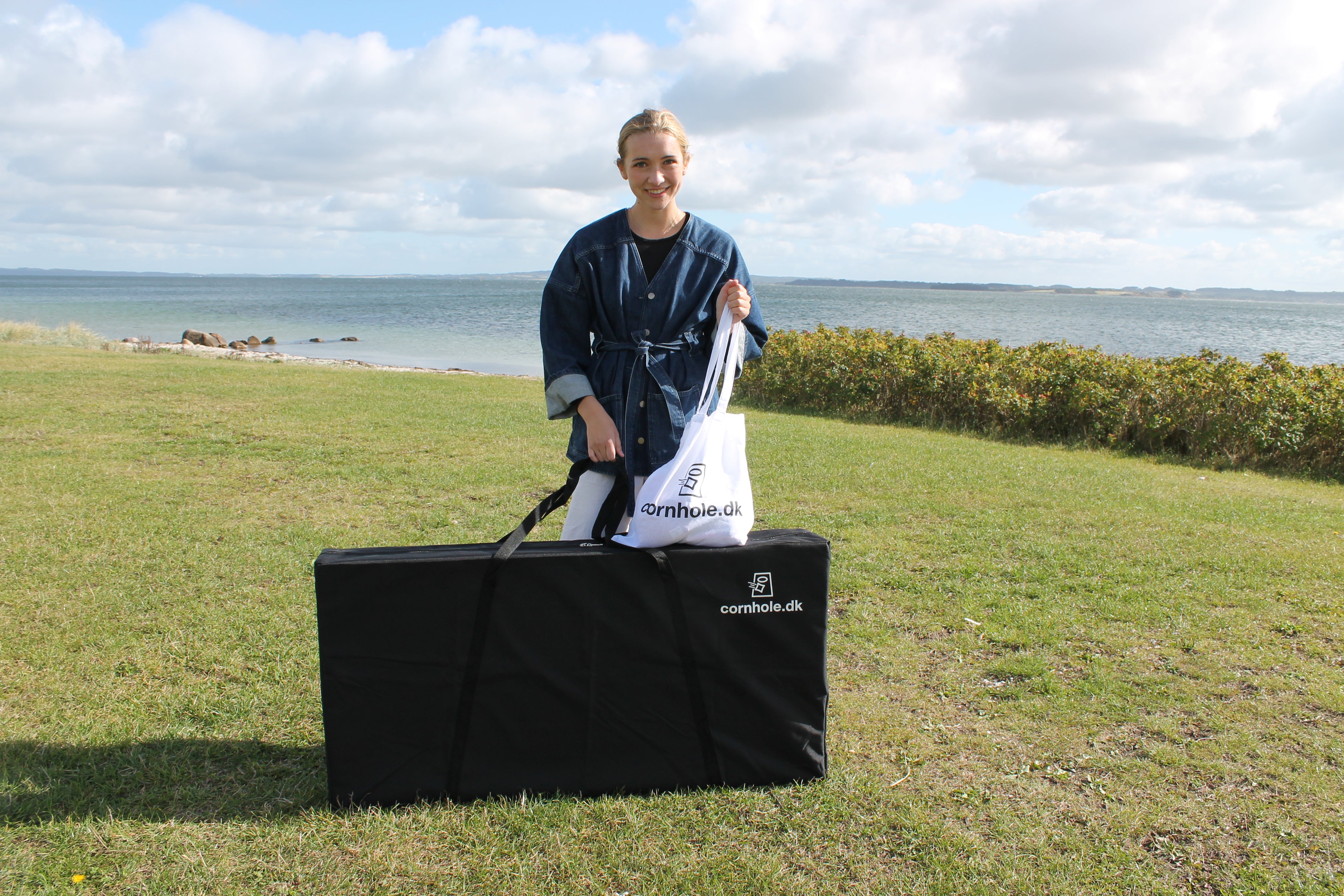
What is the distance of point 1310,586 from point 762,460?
432 centimetres

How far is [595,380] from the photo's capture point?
2805 mm

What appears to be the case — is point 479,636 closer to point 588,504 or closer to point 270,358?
point 588,504

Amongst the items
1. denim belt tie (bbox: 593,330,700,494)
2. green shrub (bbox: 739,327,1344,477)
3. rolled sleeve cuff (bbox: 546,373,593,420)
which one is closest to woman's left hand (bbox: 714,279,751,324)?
denim belt tie (bbox: 593,330,700,494)

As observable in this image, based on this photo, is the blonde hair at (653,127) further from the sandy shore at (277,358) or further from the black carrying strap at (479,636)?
the sandy shore at (277,358)

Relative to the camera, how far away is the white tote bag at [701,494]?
2551 mm

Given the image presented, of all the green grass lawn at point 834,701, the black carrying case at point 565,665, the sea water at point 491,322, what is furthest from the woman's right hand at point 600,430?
the sea water at point 491,322

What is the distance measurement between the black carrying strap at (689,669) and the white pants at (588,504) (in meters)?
0.33

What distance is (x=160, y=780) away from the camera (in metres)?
2.80

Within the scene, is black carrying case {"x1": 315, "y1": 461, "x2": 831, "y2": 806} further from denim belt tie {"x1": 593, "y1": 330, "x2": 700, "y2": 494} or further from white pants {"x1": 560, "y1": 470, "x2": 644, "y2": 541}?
denim belt tie {"x1": 593, "y1": 330, "x2": 700, "y2": 494}

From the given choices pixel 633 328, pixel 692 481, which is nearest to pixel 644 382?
pixel 633 328

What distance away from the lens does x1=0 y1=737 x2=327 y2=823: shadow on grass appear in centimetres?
262

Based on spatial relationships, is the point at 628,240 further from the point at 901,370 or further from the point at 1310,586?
the point at 901,370

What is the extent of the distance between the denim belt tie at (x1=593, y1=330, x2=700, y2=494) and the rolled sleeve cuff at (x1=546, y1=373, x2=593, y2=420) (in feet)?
0.44

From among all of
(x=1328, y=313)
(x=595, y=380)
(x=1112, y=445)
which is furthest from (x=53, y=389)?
(x=1328, y=313)
